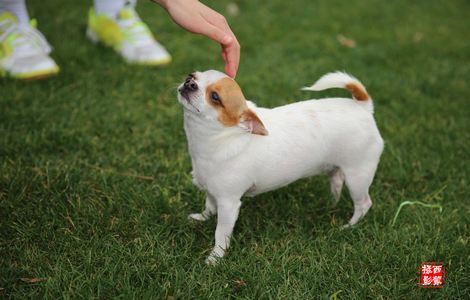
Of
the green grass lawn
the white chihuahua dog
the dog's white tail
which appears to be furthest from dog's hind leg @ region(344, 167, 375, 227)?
the dog's white tail

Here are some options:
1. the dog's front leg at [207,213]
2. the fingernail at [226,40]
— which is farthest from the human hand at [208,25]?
the dog's front leg at [207,213]

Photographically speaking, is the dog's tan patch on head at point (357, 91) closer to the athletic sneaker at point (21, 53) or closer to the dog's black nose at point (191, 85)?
the dog's black nose at point (191, 85)

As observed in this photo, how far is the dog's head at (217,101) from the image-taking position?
2023mm

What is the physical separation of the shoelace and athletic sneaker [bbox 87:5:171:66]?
0.66m

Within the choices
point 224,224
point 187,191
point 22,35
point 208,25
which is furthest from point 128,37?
point 224,224

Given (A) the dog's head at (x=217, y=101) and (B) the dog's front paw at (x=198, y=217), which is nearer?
(A) the dog's head at (x=217, y=101)

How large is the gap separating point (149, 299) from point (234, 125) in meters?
0.82

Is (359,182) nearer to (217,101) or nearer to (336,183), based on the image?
(336,183)

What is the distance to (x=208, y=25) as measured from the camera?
7.25 ft

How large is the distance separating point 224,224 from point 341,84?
0.90 m

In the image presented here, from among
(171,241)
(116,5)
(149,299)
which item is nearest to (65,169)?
(171,241)

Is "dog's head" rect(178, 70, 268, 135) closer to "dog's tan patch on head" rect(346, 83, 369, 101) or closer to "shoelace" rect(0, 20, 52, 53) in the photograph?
"dog's tan patch on head" rect(346, 83, 369, 101)

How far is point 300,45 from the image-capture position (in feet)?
16.2

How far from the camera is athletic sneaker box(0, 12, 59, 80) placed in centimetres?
367
